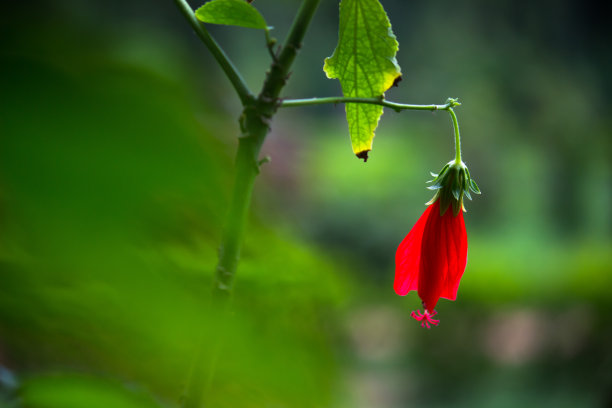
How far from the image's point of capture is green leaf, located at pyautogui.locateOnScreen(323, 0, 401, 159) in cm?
27

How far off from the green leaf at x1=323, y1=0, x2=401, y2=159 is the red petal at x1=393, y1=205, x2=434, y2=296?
0.08m

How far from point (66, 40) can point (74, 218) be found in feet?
0.11

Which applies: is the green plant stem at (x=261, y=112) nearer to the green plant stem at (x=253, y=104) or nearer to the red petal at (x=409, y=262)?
the green plant stem at (x=253, y=104)

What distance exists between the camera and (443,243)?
13.3 inches

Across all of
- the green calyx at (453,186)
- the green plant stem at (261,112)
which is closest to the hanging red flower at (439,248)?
the green calyx at (453,186)

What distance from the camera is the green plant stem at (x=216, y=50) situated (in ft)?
0.80

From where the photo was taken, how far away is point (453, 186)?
347 mm

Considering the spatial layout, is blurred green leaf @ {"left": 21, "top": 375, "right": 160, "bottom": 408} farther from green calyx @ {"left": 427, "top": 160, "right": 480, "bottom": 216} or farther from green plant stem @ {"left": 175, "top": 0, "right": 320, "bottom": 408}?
green calyx @ {"left": 427, "top": 160, "right": 480, "bottom": 216}

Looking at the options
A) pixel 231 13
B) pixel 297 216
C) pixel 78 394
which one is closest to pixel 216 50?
pixel 231 13

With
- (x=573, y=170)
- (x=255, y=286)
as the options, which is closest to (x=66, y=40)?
(x=255, y=286)

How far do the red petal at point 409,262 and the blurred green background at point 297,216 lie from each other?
5 centimetres

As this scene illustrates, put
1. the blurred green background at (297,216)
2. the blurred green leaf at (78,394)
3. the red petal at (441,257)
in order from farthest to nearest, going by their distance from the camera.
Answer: the red petal at (441,257), the blurred green leaf at (78,394), the blurred green background at (297,216)

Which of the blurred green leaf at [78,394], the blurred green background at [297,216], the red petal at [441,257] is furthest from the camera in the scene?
the red petal at [441,257]

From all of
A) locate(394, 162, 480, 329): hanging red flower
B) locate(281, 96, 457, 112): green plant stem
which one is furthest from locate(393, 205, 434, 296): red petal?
locate(281, 96, 457, 112): green plant stem
